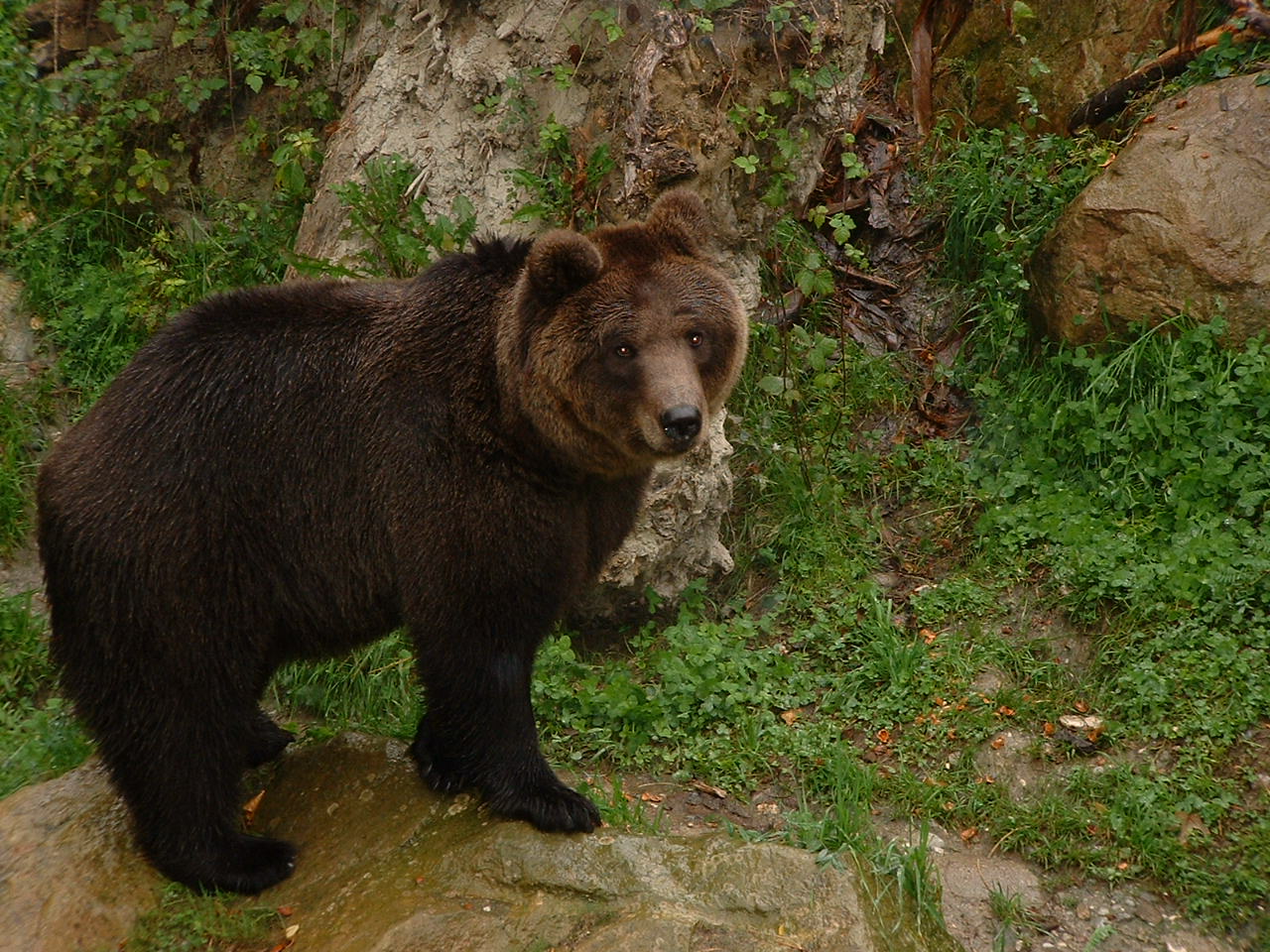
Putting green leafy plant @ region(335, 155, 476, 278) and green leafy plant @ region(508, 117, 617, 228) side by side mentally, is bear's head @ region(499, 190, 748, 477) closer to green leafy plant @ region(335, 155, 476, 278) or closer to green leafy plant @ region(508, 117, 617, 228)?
green leafy plant @ region(508, 117, 617, 228)

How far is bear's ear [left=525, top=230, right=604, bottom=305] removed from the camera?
444cm

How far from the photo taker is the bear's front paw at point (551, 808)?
184 inches

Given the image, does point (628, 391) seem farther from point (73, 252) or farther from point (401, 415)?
point (73, 252)

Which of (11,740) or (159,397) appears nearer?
(159,397)

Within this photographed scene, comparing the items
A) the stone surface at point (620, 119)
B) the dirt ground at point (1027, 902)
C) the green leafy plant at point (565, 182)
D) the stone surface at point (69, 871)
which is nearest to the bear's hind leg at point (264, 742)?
the stone surface at point (69, 871)

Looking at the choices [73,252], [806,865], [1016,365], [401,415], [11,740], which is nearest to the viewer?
[806,865]

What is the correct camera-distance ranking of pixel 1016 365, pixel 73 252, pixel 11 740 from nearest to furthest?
pixel 11 740, pixel 1016 365, pixel 73 252

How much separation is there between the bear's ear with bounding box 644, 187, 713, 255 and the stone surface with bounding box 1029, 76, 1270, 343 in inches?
122

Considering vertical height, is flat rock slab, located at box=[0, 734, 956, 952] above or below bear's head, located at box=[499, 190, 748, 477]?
below

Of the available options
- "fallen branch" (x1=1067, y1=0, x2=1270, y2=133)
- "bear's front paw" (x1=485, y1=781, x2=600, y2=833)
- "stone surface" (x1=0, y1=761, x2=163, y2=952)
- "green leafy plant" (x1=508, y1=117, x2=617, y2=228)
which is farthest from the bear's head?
"fallen branch" (x1=1067, y1=0, x2=1270, y2=133)

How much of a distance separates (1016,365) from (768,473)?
1.62 m

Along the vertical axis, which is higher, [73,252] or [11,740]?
[73,252]

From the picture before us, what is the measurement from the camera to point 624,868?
443cm

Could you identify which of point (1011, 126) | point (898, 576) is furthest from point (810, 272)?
point (1011, 126)
